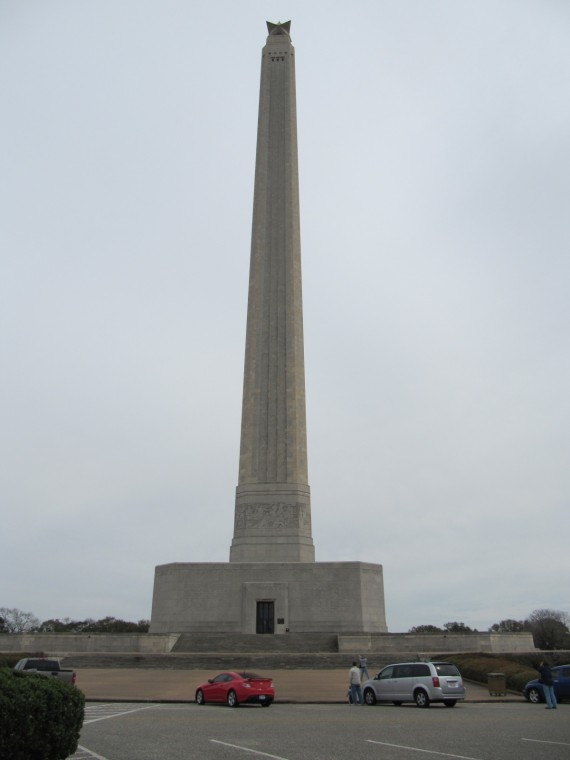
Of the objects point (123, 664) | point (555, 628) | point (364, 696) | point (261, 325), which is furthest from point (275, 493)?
point (555, 628)

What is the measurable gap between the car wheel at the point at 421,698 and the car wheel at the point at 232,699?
14.8 ft

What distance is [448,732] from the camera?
11.7m

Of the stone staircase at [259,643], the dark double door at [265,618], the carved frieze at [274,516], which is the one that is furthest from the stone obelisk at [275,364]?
the stone staircase at [259,643]

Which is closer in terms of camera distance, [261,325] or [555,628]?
[261,325]

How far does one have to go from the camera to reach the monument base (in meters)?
35.7

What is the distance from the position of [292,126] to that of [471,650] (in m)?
36.4

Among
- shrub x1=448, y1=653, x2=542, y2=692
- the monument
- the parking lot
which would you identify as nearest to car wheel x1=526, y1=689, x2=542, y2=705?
the parking lot

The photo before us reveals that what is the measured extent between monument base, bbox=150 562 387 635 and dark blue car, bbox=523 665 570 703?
56.5ft

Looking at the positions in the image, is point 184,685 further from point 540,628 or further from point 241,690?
point 540,628

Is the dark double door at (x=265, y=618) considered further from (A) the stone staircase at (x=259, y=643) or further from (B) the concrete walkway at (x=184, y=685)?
(B) the concrete walkway at (x=184, y=685)

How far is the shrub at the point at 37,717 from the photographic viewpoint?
689cm

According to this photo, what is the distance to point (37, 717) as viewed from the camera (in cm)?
715

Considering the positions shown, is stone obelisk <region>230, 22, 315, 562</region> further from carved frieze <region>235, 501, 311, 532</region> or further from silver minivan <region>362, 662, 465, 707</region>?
silver minivan <region>362, 662, 465, 707</region>

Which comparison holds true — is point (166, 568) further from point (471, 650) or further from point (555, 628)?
point (555, 628)
